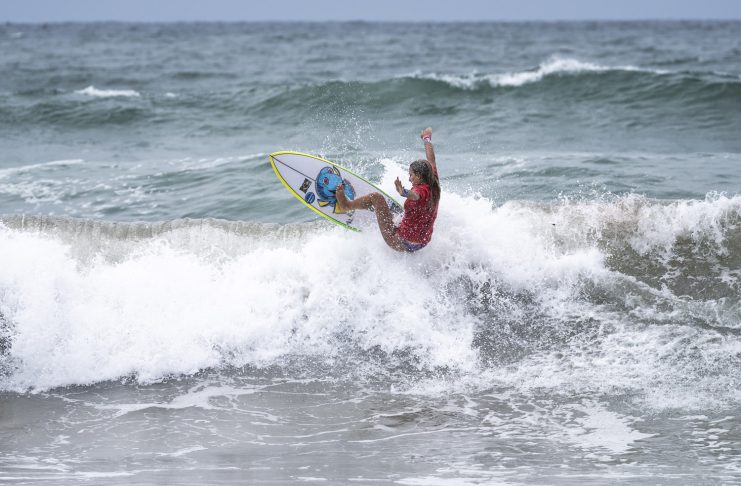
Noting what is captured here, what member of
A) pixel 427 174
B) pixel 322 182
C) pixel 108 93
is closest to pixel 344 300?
pixel 322 182

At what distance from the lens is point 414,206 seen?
7.70 meters

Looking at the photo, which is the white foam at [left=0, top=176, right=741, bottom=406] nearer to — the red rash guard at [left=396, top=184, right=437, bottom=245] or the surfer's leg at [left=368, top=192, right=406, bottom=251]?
the surfer's leg at [left=368, top=192, right=406, bottom=251]

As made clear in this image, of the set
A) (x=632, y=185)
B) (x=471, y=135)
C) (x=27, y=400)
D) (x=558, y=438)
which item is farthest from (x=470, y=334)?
(x=471, y=135)

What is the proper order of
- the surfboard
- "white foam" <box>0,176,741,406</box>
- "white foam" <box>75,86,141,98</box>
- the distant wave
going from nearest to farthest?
"white foam" <box>0,176,741,406</box> → the surfboard → the distant wave → "white foam" <box>75,86,141,98</box>

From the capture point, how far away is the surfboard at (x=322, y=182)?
335 inches

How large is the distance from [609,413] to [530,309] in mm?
1977

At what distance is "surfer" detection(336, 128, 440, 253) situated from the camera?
748 centimetres

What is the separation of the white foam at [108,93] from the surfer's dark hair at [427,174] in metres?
16.7

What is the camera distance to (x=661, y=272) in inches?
337

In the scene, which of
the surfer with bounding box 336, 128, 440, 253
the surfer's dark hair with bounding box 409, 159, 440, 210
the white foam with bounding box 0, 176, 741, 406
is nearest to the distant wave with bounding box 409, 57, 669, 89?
the white foam with bounding box 0, 176, 741, 406

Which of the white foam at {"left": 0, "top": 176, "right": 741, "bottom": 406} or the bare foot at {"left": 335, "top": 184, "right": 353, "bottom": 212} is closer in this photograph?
the white foam at {"left": 0, "top": 176, "right": 741, "bottom": 406}

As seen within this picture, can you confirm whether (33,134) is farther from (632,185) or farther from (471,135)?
(632,185)

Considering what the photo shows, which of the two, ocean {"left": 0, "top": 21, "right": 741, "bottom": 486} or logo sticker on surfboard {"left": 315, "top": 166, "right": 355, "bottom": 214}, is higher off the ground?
logo sticker on surfboard {"left": 315, "top": 166, "right": 355, "bottom": 214}

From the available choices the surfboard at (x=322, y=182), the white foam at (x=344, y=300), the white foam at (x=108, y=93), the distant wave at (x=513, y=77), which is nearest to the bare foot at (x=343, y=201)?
the surfboard at (x=322, y=182)
